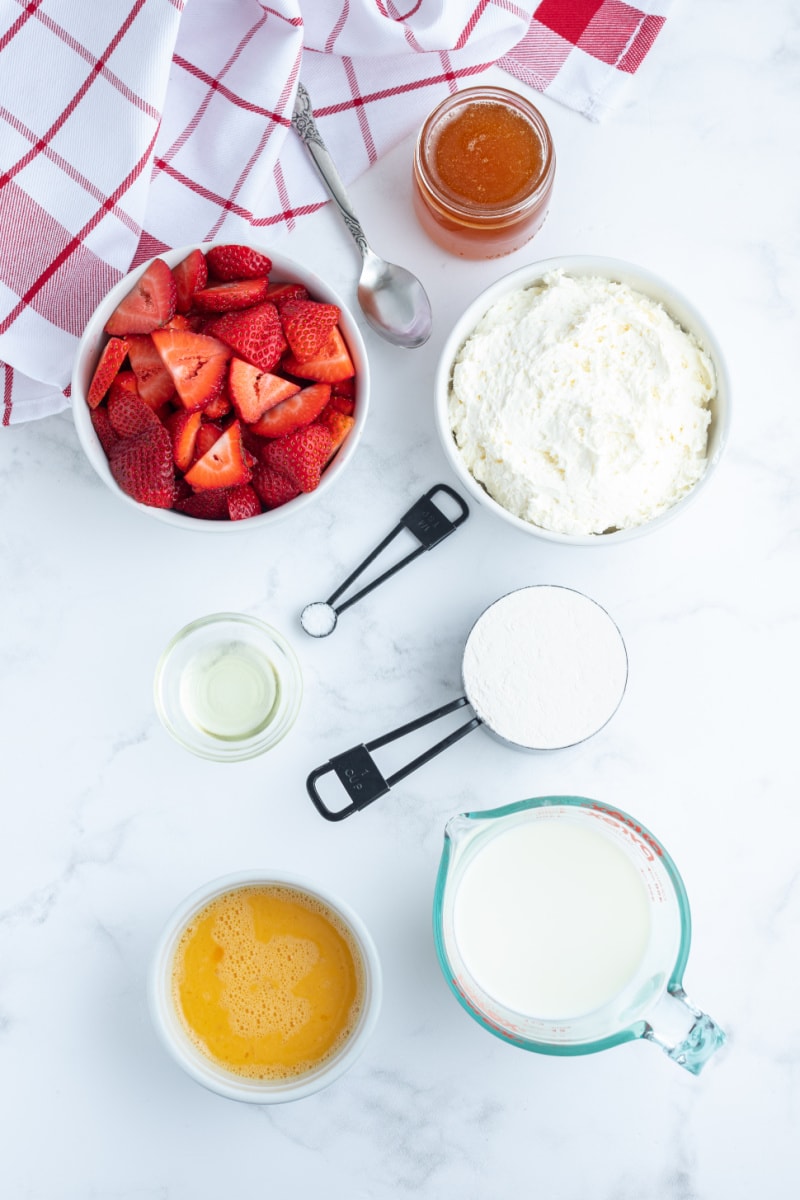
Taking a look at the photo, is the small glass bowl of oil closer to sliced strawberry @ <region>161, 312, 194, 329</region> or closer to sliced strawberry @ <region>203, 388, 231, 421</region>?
A: sliced strawberry @ <region>203, 388, 231, 421</region>

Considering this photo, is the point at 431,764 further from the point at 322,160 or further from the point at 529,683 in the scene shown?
the point at 322,160

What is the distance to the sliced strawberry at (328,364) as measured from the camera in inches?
55.1

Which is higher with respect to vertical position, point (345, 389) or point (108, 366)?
point (345, 389)

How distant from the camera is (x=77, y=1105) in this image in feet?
4.91

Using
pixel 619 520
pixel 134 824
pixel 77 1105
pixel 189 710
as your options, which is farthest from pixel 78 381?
pixel 77 1105

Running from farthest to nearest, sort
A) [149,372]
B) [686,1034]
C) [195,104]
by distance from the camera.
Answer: [195,104] → [149,372] → [686,1034]

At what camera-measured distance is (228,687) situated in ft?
5.05

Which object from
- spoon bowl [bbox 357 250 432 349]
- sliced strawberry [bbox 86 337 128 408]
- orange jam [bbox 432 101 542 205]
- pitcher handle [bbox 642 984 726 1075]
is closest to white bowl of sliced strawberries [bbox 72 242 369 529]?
sliced strawberry [bbox 86 337 128 408]

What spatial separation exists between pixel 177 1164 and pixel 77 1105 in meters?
0.16

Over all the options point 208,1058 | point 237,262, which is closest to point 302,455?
point 237,262

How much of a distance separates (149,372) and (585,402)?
0.57 metres

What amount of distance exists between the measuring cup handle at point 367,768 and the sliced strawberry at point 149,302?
621 mm

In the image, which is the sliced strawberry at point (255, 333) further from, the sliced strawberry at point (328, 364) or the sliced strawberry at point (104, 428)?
the sliced strawberry at point (104, 428)

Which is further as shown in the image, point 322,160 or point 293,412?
point 322,160
